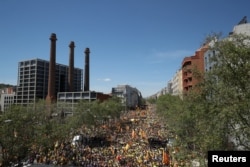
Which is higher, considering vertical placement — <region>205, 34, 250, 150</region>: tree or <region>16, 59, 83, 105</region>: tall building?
<region>16, 59, 83, 105</region>: tall building

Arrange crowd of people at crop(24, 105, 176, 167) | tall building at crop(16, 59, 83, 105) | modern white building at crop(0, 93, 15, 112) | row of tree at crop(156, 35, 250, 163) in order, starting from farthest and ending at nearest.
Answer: modern white building at crop(0, 93, 15, 112)
tall building at crop(16, 59, 83, 105)
crowd of people at crop(24, 105, 176, 167)
row of tree at crop(156, 35, 250, 163)

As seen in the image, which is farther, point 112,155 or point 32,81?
point 32,81

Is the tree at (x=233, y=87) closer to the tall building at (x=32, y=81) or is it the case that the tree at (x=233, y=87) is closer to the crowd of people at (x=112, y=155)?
the crowd of people at (x=112, y=155)

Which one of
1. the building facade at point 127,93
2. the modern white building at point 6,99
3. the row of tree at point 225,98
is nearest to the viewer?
the row of tree at point 225,98

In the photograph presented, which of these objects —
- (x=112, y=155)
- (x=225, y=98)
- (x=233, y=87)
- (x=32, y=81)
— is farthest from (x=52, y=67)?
(x=233, y=87)

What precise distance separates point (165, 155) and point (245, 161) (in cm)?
2259

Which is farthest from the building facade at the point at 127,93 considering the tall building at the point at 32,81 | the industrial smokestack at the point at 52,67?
the industrial smokestack at the point at 52,67

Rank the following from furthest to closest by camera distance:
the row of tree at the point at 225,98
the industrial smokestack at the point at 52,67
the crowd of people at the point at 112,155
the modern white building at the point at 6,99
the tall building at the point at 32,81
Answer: the modern white building at the point at 6,99 → the tall building at the point at 32,81 → the industrial smokestack at the point at 52,67 → the crowd of people at the point at 112,155 → the row of tree at the point at 225,98

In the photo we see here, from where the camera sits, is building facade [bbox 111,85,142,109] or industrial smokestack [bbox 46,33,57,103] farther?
building facade [bbox 111,85,142,109]

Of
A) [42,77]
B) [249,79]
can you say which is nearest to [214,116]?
[249,79]

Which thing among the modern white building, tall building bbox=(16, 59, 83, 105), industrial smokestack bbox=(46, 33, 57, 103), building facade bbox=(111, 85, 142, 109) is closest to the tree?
industrial smokestack bbox=(46, 33, 57, 103)

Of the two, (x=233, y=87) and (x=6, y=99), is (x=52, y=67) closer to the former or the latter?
(x=6, y=99)

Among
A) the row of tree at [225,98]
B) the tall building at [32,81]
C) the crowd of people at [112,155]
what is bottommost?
the crowd of people at [112,155]

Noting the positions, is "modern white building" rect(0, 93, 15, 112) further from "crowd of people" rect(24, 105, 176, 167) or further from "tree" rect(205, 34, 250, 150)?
"tree" rect(205, 34, 250, 150)
